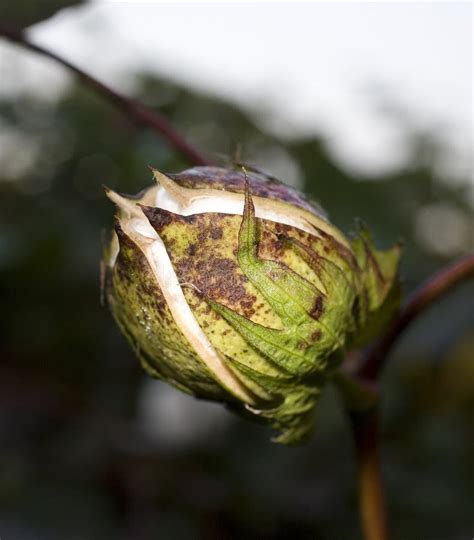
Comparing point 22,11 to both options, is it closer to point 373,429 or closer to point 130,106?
point 130,106

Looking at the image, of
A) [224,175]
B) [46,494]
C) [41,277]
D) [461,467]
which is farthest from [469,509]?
[224,175]

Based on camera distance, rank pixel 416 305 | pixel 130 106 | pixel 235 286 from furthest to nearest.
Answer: pixel 130 106
pixel 416 305
pixel 235 286

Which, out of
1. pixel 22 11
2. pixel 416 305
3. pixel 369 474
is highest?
pixel 22 11

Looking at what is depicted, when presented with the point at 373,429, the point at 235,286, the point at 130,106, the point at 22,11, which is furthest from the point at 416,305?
the point at 22,11

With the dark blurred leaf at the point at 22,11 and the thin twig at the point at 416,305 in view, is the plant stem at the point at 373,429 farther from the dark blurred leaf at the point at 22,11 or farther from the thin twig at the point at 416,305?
the dark blurred leaf at the point at 22,11

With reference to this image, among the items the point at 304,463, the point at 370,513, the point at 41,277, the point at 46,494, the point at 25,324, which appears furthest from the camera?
the point at 25,324

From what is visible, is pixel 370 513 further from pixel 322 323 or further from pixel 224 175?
pixel 224 175

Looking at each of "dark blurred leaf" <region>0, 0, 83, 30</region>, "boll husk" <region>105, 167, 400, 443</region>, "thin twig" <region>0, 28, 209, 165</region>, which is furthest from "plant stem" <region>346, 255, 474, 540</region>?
"dark blurred leaf" <region>0, 0, 83, 30</region>
